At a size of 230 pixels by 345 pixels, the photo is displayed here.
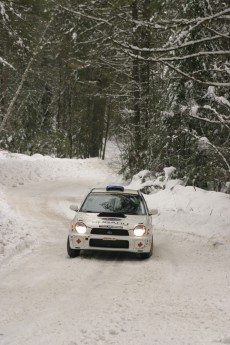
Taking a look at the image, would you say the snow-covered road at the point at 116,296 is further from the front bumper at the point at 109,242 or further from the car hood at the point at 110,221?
the car hood at the point at 110,221

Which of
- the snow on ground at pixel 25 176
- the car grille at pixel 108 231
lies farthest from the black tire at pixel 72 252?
the snow on ground at pixel 25 176

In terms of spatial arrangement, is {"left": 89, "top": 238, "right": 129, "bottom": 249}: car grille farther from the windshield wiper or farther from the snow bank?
the snow bank

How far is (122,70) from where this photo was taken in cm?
2341

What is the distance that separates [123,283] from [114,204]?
3170mm

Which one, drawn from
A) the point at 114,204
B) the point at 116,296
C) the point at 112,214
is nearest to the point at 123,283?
the point at 116,296

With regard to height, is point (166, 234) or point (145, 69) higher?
point (145, 69)

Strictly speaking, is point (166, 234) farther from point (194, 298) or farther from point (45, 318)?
point (45, 318)

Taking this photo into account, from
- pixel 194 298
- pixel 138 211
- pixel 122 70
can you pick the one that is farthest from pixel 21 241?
pixel 122 70

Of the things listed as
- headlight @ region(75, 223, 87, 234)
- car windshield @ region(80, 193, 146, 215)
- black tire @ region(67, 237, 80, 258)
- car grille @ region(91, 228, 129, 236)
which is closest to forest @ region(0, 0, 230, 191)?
car windshield @ region(80, 193, 146, 215)

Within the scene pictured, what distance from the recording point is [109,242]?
33.5 ft

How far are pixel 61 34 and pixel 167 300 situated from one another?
18.3m

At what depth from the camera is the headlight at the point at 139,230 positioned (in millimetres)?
10344

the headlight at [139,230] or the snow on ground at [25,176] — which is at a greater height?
the headlight at [139,230]

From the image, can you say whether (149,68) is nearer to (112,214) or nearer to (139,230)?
(112,214)
